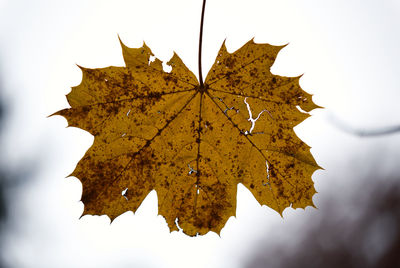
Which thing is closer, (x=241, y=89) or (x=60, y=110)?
(x=60, y=110)

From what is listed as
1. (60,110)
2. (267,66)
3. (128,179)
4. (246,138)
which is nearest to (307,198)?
(246,138)

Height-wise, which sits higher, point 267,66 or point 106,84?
point 106,84

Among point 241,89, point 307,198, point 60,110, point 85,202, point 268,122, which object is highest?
point 60,110

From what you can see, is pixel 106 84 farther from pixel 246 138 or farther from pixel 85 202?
pixel 246 138

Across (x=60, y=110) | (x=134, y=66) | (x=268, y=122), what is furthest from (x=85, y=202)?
(x=268, y=122)

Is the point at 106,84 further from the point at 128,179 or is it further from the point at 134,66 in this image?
the point at 128,179

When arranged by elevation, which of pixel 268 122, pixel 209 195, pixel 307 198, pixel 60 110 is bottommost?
pixel 307 198
